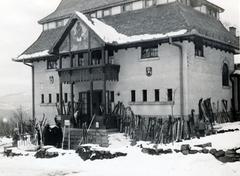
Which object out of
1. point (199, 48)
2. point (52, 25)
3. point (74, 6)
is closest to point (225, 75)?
point (199, 48)

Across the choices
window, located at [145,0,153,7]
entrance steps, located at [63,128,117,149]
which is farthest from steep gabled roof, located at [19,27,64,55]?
entrance steps, located at [63,128,117,149]

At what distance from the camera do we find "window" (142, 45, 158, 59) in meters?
24.3

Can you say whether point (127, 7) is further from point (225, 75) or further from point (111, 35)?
point (225, 75)

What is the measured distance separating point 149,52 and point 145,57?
1.32 ft

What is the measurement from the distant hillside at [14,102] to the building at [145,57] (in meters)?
56.7

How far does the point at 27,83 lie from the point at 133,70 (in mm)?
98410

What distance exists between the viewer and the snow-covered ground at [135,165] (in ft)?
44.4

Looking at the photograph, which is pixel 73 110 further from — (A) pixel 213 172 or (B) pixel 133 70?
(A) pixel 213 172

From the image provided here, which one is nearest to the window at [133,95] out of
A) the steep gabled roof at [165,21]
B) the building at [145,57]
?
the building at [145,57]

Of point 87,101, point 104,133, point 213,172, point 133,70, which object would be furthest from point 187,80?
point 213,172

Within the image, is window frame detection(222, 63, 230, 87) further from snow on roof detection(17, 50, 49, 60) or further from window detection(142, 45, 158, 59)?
snow on roof detection(17, 50, 49, 60)

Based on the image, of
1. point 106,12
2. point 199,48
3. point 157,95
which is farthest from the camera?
point 106,12

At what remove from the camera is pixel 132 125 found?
A: 76.4 feet

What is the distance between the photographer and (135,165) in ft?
50.1
